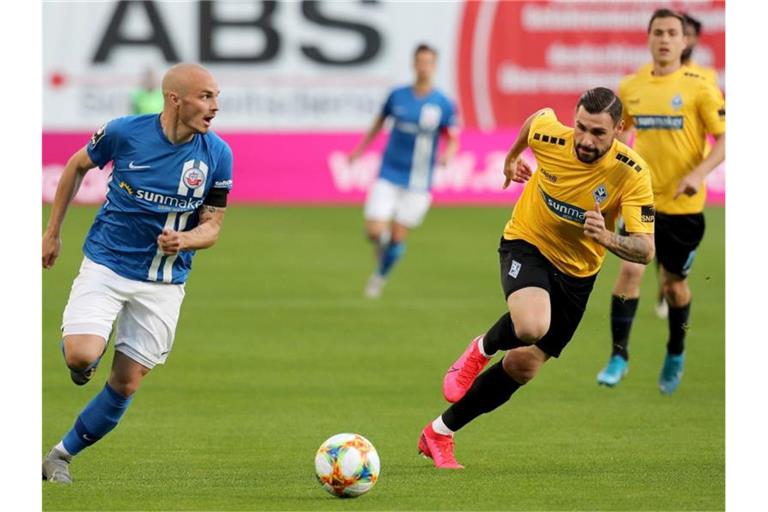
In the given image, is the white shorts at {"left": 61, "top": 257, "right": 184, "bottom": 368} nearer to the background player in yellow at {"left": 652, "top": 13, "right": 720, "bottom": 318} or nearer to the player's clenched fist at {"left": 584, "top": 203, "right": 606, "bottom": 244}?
the player's clenched fist at {"left": 584, "top": 203, "right": 606, "bottom": 244}

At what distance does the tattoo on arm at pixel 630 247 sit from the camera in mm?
7566

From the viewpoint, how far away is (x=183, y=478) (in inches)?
309

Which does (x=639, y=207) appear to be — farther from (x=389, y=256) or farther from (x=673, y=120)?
(x=389, y=256)

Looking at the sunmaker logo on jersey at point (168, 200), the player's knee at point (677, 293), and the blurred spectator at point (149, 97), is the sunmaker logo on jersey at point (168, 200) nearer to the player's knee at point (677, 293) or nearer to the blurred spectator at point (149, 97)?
the player's knee at point (677, 293)

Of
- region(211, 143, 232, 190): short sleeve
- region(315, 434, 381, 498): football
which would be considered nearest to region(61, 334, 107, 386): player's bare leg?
region(211, 143, 232, 190): short sleeve

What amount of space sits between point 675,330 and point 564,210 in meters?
3.19

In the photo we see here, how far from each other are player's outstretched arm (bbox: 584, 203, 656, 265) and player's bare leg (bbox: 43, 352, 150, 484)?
243 cm

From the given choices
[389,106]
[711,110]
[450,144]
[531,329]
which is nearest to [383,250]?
[450,144]

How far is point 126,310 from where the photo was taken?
7844 millimetres

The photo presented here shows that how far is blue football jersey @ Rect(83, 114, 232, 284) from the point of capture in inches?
301

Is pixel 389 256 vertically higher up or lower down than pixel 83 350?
lower down

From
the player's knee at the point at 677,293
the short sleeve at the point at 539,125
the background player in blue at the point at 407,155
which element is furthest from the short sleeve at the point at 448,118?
the short sleeve at the point at 539,125

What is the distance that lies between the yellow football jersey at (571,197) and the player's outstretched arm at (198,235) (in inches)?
71.5
